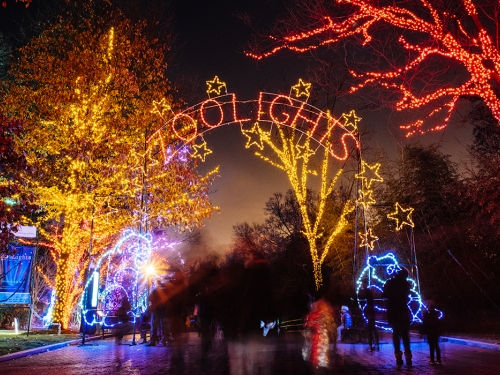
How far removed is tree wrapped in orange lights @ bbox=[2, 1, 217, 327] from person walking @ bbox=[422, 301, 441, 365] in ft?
42.5

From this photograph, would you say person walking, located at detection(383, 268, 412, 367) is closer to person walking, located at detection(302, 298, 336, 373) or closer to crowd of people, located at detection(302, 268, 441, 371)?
crowd of people, located at detection(302, 268, 441, 371)

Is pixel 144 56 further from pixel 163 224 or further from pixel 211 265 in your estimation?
pixel 211 265

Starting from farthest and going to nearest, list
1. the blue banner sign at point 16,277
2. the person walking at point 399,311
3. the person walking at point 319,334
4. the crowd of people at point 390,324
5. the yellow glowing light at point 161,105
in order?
the yellow glowing light at point 161,105, the blue banner sign at point 16,277, the person walking at point 399,311, the crowd of people at point 390,324, the person walking at point 319,334

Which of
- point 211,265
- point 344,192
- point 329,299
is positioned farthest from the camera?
point 344,192

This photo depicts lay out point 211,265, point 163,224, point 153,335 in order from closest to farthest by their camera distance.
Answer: point 211,265 → point 153,335 → point 163,224

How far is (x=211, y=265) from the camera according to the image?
10.2m

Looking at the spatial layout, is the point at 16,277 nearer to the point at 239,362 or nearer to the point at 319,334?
the point at 239,362

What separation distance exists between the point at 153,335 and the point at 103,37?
13146 millimetres

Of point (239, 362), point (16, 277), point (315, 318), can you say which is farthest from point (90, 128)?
point (315, 318)

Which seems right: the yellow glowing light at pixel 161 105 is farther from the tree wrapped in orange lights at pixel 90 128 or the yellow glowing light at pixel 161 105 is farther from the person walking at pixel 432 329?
the person walking at pixel 432 329

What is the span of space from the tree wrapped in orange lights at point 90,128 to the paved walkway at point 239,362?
951cm

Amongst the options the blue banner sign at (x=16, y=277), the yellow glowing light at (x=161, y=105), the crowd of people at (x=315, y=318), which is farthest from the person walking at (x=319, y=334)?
the blue banner sign at (x=16, y=277)

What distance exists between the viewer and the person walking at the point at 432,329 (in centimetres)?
1114

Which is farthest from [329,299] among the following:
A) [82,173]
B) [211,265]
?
[82,173]
